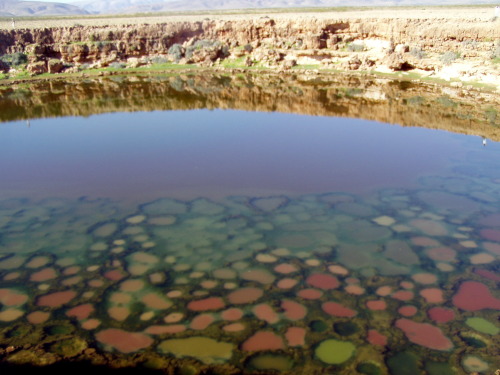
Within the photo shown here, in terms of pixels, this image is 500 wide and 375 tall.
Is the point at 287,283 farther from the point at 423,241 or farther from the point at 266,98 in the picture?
the point at 266,98

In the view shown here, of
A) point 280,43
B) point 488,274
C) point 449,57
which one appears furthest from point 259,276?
point 280,43

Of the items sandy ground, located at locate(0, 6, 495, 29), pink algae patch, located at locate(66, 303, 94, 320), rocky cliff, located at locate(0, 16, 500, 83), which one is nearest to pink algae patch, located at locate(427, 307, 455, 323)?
pink algae patch, located at locate(66, 303, 94, 320)

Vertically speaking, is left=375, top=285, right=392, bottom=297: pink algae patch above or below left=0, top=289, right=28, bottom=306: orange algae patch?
below

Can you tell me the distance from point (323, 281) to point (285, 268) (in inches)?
25.9

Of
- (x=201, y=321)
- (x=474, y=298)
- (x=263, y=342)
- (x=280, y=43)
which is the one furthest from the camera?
(x=280, y=43)

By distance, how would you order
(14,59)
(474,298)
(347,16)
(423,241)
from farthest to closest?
(347,16), (14,59), (423,241), (474,298)

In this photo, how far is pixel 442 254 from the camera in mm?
7773

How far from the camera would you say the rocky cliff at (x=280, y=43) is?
77.7 ft

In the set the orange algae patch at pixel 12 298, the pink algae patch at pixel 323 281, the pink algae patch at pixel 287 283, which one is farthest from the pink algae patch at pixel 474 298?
the orange algae patch at pixel 12 298

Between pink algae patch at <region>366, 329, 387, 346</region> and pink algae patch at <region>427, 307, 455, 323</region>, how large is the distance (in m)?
0.84

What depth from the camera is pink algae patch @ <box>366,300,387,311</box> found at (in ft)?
21.2

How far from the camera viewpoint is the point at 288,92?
21.3m

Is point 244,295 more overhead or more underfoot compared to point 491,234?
more overhead

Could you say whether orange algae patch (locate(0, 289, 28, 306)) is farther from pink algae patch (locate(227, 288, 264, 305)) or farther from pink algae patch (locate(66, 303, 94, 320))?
pink algae patch (locate(227, 288, 264, 305))
